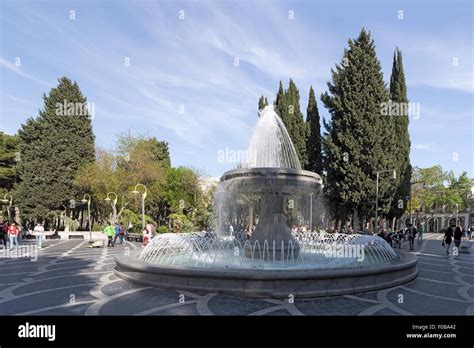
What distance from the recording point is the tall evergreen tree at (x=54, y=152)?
3938cm

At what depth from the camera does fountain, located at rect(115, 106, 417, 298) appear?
8102 millimetres

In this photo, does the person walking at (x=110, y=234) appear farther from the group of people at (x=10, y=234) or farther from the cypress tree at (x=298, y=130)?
the cypress tree at (x=298, y=130)

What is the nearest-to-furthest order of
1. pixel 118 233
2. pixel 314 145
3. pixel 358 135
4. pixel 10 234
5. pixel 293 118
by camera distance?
pixel 10 234 → pixel 118 233 → pixel 358 135 → pixel 293 118 → pixel 314 145

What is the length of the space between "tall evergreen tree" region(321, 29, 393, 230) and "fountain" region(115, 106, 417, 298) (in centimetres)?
1544

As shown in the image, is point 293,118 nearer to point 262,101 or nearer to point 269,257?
point 262,101

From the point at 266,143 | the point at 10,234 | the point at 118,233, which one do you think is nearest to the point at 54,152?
the point at 118,233

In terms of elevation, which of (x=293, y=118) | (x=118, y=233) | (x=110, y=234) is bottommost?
(x=118, y=233)

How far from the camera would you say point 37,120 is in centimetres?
4178

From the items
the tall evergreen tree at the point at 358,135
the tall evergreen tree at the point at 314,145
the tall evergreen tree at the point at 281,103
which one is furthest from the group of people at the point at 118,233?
the tall evergreen tree at the point at 281,103

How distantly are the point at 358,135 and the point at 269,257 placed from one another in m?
22.0

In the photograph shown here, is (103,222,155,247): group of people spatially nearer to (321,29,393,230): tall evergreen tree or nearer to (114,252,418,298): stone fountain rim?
(114,252,418,298): stone fountain rim

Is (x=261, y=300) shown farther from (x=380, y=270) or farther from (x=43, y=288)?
(x=43, y=288)

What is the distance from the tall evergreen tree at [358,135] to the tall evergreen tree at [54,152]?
27.9 meters

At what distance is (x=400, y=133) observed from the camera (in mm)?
34625
